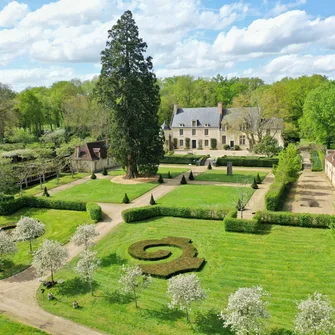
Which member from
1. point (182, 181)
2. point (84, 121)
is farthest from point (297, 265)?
point (84, 121)

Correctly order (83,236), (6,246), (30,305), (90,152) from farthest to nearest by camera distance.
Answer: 1. (90,152)
2. (83,236)
3. (6,246)
4. (30,305)

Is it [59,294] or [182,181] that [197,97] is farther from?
[59,294]

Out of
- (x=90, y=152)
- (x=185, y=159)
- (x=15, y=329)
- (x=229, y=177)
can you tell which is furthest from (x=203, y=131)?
(x=15, y=329)

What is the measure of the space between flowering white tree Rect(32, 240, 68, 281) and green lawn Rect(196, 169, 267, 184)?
2988cm

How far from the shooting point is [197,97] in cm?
10169

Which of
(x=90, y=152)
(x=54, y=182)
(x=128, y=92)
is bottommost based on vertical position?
(x=54, y=182)

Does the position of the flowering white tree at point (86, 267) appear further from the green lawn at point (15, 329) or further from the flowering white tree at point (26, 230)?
the flowering white tree at point (26, 230)

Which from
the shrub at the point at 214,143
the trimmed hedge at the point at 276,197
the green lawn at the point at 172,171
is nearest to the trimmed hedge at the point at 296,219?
the trimmed hedge at the point at 276,197

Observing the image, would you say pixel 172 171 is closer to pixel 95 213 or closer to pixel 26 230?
pixel 95 213

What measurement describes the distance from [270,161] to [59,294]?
143ft

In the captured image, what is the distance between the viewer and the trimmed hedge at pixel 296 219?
2869cm

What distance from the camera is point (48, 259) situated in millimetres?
21219

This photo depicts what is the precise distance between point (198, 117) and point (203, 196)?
4166cm

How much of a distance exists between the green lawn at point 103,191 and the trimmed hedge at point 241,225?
14060 mm
